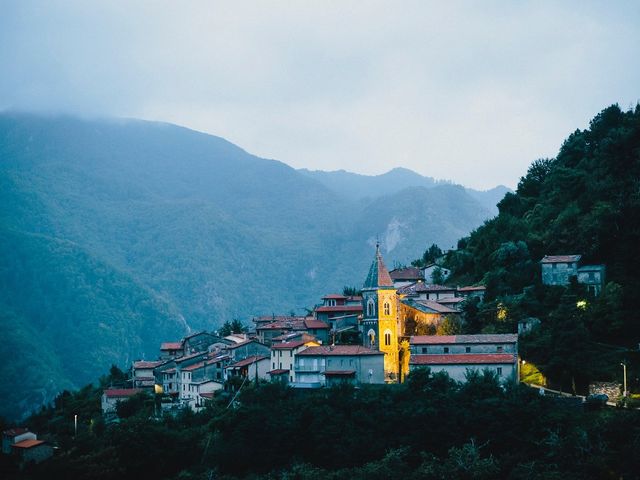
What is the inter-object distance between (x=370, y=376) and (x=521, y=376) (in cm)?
1115

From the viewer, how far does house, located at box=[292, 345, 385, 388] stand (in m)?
61.5

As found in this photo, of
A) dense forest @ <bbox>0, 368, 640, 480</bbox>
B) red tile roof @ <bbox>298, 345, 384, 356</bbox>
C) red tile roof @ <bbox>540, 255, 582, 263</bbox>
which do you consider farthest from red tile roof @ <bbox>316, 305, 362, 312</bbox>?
red tile roof @ <bbox>540, 255, 582, 263</bbox>

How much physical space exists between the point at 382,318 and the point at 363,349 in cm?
393

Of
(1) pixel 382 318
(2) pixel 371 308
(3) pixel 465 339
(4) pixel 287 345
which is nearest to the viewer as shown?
(3) pixel 465 339

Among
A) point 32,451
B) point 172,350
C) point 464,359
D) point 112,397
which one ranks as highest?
point 464,359

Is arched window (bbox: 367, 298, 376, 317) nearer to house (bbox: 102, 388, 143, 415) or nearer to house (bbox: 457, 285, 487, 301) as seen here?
house (bbox: 457, 285, 487, 301)

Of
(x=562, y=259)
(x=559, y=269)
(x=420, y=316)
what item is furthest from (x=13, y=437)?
(x=562, y=259)

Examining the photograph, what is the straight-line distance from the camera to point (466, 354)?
5925cm

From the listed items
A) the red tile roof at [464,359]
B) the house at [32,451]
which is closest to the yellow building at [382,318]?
the red tile roof at [464,359]

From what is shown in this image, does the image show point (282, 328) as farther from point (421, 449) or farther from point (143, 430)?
point (421, 449)

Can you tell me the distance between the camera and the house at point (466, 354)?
56.9 meters

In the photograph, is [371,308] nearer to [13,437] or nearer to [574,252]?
[574,252]

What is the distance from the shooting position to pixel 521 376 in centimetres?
5794

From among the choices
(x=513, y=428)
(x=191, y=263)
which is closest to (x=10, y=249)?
(x=191, y=263)
